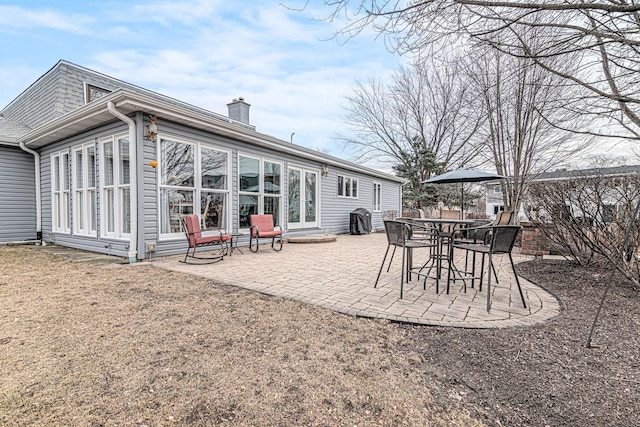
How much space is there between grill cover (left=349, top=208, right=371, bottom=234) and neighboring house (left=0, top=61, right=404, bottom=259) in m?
1.61

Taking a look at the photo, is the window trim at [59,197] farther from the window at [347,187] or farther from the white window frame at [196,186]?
the window at [347,187]

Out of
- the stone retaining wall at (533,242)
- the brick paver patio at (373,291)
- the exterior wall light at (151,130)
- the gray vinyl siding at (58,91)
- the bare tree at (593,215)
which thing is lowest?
the brick paver patio at (373,291)

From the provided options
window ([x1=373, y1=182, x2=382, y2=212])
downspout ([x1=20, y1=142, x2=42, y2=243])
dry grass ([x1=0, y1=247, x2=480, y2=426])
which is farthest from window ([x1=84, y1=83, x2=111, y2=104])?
window ([x1=373, y1=182, x2=382, y2=212])

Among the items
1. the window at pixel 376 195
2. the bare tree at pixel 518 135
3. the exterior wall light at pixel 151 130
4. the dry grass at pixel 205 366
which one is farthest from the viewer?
the window at pixel 376 195

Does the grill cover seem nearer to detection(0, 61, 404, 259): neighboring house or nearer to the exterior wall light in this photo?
detection(0, 61, 404, 259): neighboring house

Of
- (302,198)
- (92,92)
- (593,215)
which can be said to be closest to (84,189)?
(92,92)

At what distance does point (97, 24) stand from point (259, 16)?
19.8 feet

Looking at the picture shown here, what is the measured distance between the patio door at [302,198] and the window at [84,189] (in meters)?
4.64

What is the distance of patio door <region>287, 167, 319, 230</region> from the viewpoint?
912 centimetres

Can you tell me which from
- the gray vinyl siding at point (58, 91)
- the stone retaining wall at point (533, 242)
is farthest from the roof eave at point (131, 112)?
the stone retaining wall at point (533, 242)

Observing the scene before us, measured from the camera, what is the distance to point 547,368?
76.6 inches

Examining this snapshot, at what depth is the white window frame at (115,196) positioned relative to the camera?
5.66 metres

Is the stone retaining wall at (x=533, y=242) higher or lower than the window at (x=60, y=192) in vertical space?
lower

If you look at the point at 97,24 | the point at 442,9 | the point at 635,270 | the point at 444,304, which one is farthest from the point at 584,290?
the point at 97,24
